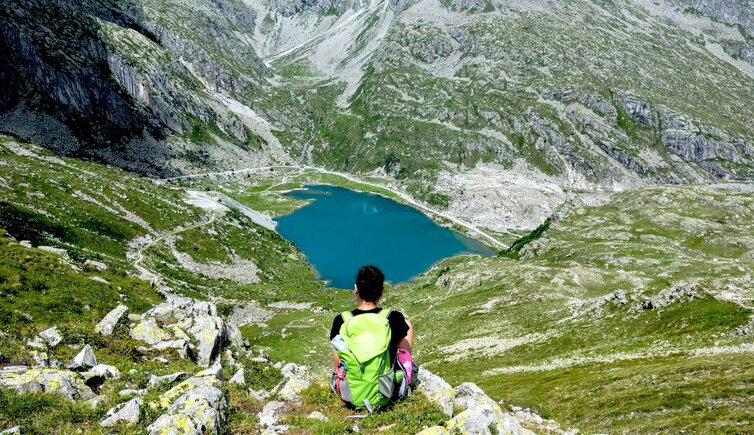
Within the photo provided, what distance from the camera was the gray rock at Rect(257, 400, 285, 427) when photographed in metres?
14.9

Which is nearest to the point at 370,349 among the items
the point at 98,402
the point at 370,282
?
the point at 370,282

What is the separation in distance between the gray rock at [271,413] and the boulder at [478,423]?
6.31 metres

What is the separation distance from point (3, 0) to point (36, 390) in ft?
845

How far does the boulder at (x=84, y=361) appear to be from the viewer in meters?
17.3

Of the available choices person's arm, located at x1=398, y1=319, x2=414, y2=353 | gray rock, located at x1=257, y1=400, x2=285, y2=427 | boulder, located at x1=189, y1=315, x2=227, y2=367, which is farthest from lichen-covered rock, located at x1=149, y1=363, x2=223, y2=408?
person's arm, located at x1=398, y1=319, x2=414, y2=353

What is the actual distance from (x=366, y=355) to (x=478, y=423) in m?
4.83

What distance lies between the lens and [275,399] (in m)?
17.5

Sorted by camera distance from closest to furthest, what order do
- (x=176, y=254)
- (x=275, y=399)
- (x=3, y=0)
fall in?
(x=275, y=399)
(x=176, y=254)
(x=3, y=0)

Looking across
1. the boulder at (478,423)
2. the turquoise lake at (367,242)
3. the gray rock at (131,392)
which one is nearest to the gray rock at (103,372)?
the gray rock at (131,392)

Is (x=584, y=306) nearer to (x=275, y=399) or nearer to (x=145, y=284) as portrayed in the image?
(x=275, y=399)

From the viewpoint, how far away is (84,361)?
58.0ft

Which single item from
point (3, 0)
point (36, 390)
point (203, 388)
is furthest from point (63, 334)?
point (3, 0)

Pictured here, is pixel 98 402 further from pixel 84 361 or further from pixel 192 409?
pixel 84 361

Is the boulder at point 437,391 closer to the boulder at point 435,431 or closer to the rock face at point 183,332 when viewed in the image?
the boulder at point 435,431
